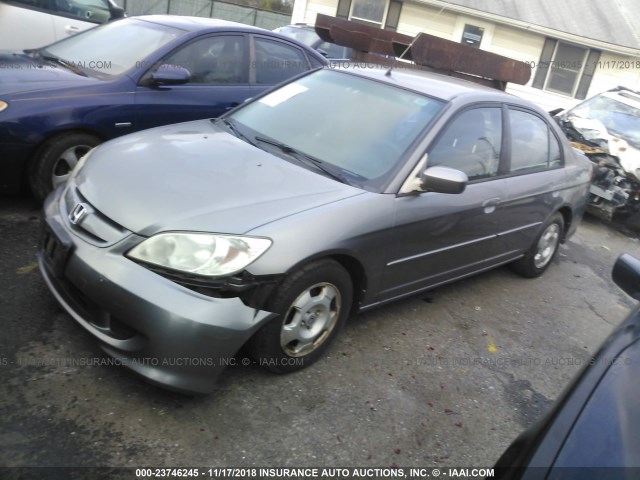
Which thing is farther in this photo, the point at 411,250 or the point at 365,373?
the point at 411,250

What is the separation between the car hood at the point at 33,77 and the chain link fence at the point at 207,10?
20.9 meters

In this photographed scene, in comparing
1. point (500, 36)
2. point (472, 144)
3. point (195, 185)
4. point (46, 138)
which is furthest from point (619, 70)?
point (195, 185)

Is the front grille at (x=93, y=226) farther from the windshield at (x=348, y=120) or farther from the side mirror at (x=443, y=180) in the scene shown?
the side mirror at (x=443, y=180)

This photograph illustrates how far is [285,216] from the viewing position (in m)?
2.89

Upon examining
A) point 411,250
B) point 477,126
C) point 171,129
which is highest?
point 477,126

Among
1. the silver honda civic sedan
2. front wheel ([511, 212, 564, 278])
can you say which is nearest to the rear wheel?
the silver honda civic sedan

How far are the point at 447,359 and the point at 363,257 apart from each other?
101 centimetres

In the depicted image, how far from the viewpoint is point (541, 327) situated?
180 inches

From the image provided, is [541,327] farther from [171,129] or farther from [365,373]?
[171,129]

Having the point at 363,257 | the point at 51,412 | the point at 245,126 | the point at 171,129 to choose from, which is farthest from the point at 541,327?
the point at 51,412

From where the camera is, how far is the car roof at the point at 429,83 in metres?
3.95

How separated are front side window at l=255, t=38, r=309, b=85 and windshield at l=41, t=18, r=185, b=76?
84 centimetres

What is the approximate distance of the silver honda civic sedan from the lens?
2.65 m

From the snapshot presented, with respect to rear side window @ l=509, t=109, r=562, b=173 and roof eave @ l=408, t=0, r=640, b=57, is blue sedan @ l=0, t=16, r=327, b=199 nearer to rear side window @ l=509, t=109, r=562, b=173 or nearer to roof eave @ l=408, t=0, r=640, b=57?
rear side window @ l=509, t=109, r=562, b=173
